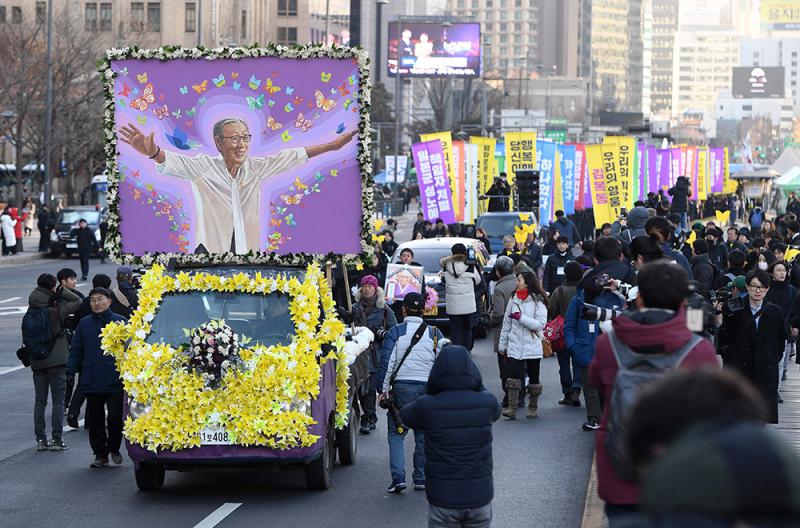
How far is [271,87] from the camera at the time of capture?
51.1 feet

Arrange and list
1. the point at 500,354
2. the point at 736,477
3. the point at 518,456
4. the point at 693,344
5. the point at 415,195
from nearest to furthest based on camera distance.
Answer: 1. the point at 736,477
2. the point at 693,344
3. the point at 518,456
4. the point at 500,354
5. the point at 415,195

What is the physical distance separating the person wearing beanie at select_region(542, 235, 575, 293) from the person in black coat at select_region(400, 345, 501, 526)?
16.0m

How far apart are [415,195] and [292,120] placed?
107353 millimetres

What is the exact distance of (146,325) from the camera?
1255cm

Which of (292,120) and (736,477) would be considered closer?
(736,477)

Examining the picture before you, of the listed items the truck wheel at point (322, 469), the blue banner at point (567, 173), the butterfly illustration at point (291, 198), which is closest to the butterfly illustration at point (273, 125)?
the butterfly illustration at point (291, 198)

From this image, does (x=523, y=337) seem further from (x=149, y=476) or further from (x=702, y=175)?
(x=702, y=175)

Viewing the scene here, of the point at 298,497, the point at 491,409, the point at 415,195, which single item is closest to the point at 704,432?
the point at 491,409

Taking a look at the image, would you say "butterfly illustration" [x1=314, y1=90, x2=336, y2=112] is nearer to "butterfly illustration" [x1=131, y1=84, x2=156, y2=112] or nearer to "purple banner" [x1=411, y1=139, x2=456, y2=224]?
"butterfly illustration" [x1=131, y1=84, x2=156, y2=112]

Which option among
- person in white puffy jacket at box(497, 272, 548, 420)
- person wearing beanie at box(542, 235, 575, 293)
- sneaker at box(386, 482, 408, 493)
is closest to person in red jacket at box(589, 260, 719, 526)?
sneaker at box(386, 482, 408, 493)

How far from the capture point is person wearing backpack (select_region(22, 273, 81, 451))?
14.6 meters

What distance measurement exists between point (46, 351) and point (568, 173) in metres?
35.9

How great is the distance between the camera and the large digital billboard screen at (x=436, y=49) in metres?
135

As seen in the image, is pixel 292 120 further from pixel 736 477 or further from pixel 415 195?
pixel 415 195
